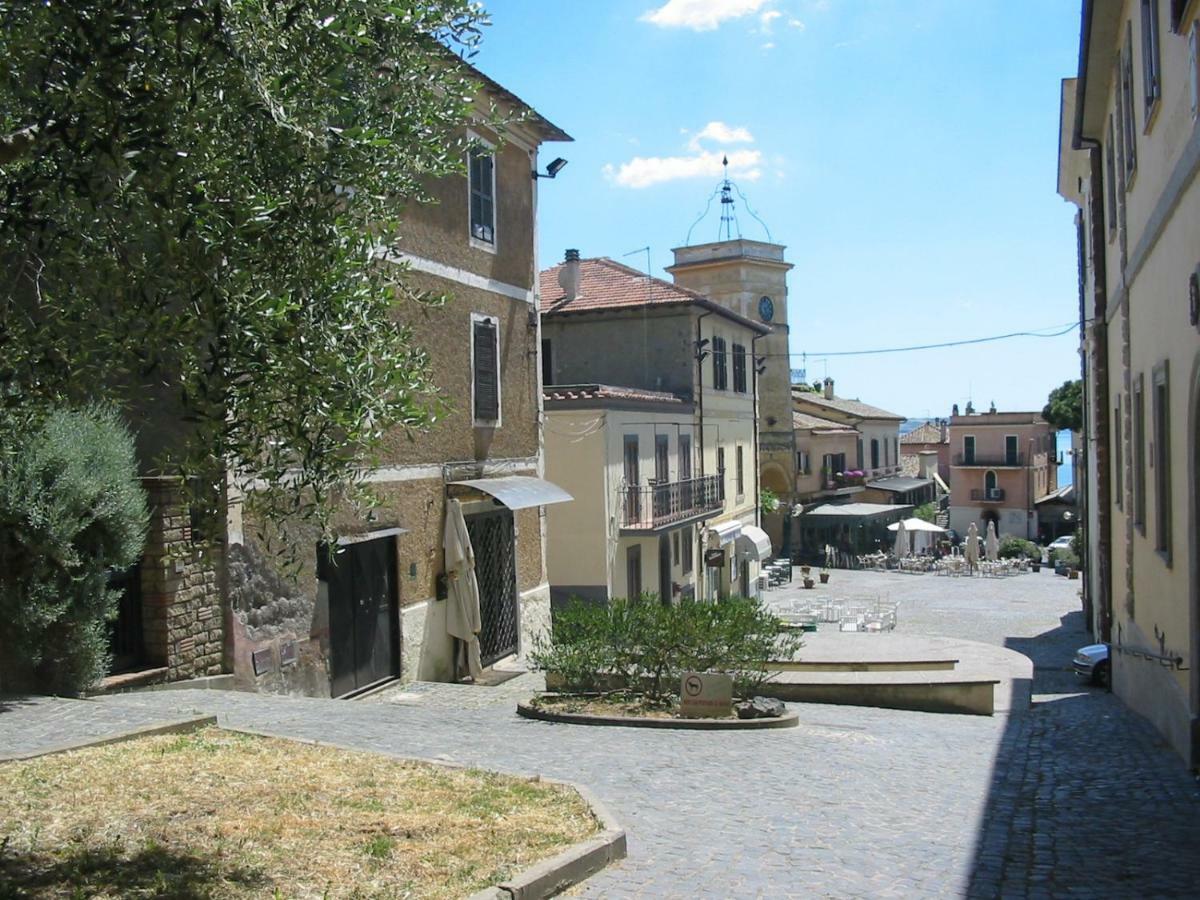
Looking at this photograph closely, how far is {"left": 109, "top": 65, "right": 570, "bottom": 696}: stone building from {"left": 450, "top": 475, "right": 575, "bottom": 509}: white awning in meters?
0.04

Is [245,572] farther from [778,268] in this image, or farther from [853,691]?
[778,268]

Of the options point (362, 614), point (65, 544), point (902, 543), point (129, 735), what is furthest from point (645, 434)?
point (902, 543)

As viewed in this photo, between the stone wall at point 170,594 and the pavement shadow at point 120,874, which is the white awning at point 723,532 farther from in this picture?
the pavement shadow at point 120,874

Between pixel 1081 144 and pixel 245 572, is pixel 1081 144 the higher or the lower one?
the higher one

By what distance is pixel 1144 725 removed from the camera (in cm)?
1148

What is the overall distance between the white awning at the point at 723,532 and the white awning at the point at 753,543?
1.11 ft

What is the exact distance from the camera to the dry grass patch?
16.5 ft

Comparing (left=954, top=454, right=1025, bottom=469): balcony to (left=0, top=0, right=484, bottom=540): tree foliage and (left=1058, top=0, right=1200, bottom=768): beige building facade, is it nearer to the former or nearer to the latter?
(left=1058, top=0, right=1200, bottom=768): beige building facade

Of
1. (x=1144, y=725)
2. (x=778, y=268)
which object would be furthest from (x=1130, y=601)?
(x=778, y=268)

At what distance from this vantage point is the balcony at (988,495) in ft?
214

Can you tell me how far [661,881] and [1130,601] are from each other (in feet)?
34.3

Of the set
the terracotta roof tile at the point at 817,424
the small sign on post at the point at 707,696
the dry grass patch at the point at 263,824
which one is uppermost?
the terracotta roof tile at the point at 817,424

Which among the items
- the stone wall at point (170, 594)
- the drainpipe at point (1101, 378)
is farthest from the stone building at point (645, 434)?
the stone wall at point (170, 594)

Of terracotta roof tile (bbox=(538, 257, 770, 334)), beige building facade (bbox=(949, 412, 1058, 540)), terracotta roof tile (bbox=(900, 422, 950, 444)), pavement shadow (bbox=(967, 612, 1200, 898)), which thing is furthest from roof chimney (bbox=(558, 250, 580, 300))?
terracotta roof tile (bbox=(900, 422, 950, 444))
